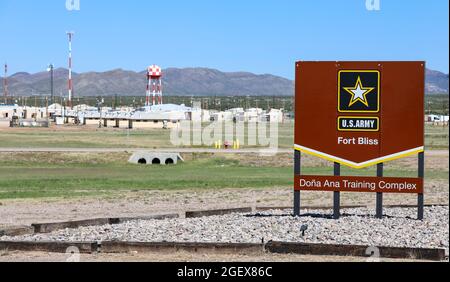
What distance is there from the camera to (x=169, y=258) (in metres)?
12.0

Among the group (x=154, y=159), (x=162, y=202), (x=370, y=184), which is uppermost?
(x=370, y=184)

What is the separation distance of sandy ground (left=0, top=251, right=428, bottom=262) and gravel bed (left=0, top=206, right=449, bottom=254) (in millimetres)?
1130

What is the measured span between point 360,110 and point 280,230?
9.51 ft

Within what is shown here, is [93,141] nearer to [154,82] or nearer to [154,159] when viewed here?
[154,159]

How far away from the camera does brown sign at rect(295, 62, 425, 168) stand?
51.5 ft

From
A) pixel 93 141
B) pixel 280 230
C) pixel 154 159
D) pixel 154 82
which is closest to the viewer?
pixel 280 230

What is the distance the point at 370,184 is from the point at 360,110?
1395 millimetres

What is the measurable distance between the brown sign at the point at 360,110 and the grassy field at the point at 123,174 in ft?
35.9

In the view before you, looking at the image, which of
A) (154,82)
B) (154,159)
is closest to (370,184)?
(154,159)

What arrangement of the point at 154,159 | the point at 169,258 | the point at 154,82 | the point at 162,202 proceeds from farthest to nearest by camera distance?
1. the point at 154,82
2. the point at 154,159
3. the point at 162,202
4. the point at 169,258

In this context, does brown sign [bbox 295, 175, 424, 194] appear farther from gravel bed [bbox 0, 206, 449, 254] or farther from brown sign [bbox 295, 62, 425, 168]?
gravel bed [bbox 0, 206, 449, 254]

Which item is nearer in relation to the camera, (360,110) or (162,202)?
(360,110)

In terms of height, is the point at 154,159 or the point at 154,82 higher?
the point at 154,82

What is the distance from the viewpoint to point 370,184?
1586 centimetres
